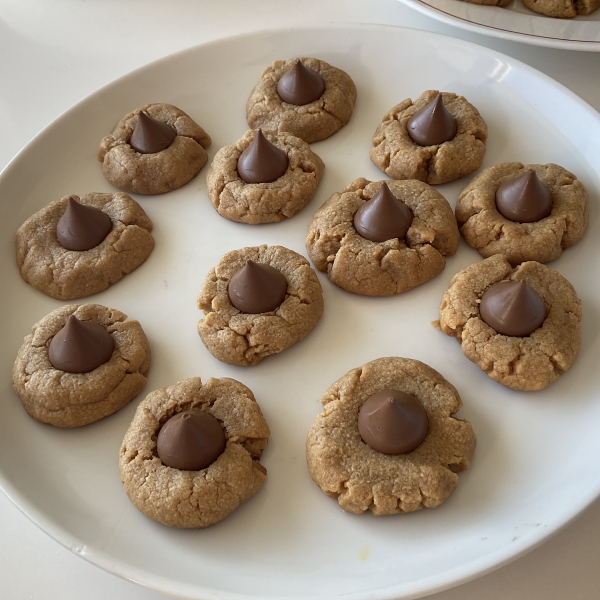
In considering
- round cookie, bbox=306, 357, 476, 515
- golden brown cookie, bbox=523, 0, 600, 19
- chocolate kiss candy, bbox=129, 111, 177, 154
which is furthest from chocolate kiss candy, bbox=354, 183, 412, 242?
golden brown cookie, bbox=523, 0, 600, 19

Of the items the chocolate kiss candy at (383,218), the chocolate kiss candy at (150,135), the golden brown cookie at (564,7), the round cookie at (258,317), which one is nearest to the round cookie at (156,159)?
the chocolate kiss candy at (150,135)

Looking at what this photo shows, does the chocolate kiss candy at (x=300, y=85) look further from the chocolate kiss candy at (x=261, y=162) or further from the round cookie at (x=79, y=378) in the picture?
A: the round cookie at (x=79, y=378)

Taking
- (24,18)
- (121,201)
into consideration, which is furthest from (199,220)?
(24,18)

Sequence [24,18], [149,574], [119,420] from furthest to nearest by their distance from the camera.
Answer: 1. [24,18]
2. [119,420]
3. [149,574]

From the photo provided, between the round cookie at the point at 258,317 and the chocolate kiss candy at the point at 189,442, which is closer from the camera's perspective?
the chocolate kiss candy at the point at 189,442

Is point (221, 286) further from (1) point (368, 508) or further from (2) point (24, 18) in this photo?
(2) point (24, 18)
